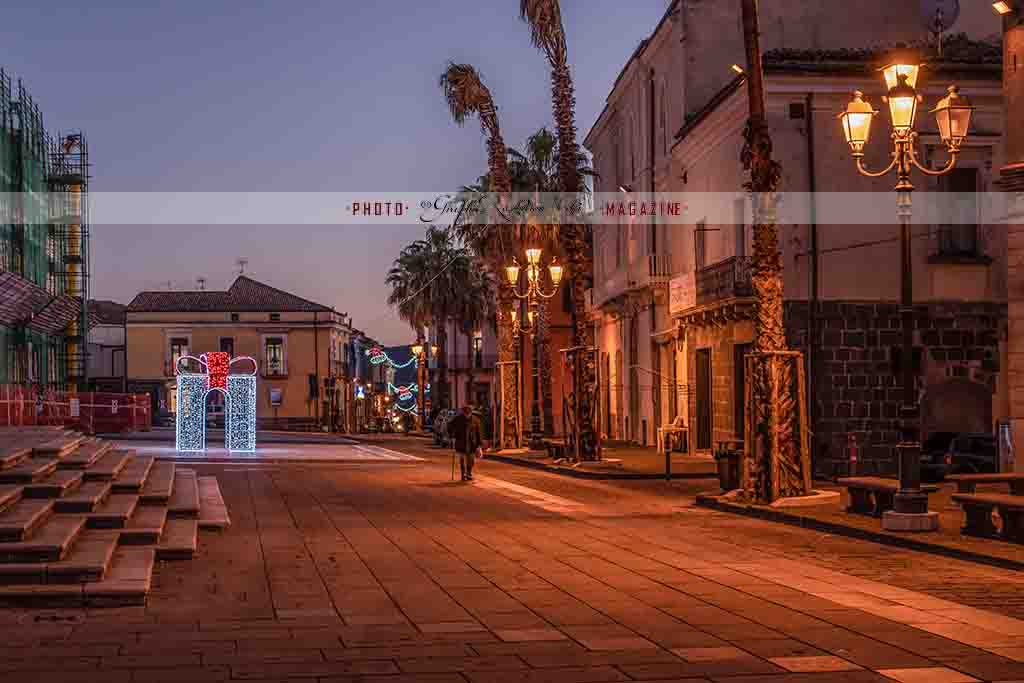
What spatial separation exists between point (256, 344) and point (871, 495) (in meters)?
88.2

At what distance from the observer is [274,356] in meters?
106

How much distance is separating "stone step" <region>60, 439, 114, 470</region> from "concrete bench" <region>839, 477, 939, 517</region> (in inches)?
422

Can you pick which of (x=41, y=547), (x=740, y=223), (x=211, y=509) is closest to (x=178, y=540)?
(x=41, y=547)

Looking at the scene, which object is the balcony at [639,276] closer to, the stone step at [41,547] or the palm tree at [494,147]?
the palm tree at [494,147]

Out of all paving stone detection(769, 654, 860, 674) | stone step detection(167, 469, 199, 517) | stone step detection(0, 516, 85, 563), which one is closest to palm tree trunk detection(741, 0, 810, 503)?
stone step detection(167, 469, 199, 517)

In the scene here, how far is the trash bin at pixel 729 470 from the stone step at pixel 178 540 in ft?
31.4

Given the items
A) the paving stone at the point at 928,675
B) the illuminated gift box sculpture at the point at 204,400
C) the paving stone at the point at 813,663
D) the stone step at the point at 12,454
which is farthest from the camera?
the illuminated gift box sculpture at the point at 204,400

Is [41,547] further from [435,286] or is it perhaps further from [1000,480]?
[435,286]

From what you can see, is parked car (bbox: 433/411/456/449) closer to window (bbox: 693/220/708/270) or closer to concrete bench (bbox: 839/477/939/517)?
window (bbox: 693/220/708/270)

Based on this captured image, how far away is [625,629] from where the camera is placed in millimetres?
11234

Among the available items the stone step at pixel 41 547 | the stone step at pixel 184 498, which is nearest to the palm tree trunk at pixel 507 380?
the stone step at pixel 184 498

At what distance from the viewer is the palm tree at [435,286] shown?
8138 centimetres

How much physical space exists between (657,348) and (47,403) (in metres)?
18.0

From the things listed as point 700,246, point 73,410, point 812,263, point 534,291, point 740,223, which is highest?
point 740,223
